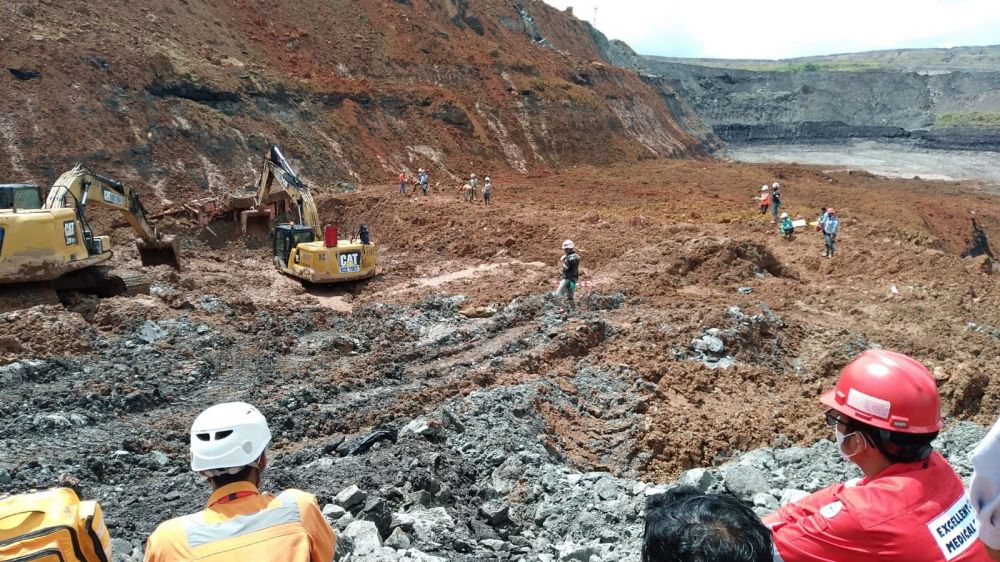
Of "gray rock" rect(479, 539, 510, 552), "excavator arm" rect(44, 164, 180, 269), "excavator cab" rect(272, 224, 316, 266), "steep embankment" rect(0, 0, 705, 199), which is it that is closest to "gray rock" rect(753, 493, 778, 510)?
"gray rock" rect(479, 539, 510, 552)

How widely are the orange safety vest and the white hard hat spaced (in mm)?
90

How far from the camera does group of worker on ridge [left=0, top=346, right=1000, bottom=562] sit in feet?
6.62

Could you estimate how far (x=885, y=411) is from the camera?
7.43ft

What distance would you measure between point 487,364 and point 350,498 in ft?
16.1

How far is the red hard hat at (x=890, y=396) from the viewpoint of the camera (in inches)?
88.4

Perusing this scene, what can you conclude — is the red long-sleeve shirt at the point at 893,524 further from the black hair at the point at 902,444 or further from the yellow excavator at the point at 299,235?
the yellow excavator at the point at 299,235

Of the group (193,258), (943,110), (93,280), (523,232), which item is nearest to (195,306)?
(93,280)

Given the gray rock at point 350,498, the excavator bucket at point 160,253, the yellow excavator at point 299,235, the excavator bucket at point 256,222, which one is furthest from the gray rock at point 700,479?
the excavator bucket at point 256,222

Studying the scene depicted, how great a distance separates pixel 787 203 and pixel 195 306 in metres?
20.4

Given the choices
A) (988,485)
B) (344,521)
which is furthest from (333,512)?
(988,485)

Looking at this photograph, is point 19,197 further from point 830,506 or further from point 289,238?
point 830,506

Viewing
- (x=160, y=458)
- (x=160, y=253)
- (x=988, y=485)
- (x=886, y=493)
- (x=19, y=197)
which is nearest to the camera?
(x=988, y=485)

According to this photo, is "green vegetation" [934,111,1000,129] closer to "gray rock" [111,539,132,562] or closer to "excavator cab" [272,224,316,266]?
"excavator cab" [272,224,316,266]

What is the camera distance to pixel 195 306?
1188 centimetres
